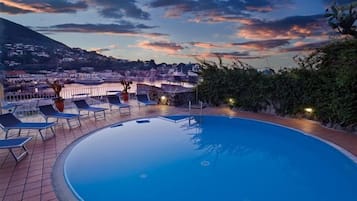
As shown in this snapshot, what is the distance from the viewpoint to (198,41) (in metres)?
13.4

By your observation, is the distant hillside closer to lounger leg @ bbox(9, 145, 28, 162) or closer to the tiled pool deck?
the tiled pool deck

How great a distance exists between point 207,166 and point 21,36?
11.4m

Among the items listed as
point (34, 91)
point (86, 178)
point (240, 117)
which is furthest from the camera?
point (34, 91)

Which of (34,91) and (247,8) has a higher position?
(247,8)

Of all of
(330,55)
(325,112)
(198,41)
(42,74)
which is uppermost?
(198,41)

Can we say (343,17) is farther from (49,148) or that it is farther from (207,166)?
(49,148)

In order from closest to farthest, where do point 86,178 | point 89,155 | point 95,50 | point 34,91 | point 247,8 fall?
point 86,178 → point 89,155 → point 34,91 → point 247,8 → point 95,50

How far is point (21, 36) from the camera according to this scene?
38.4ft

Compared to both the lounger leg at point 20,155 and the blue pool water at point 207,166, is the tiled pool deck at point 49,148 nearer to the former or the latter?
the lounger leg at point 20,155

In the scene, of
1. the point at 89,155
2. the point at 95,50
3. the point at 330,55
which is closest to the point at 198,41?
the point at 95,50

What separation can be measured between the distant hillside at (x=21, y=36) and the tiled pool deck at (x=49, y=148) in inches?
193

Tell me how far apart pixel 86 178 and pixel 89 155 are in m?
1.10

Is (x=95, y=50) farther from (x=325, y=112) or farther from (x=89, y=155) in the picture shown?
(x=325, y=112)

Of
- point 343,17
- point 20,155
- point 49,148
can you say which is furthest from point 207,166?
point 343,17
